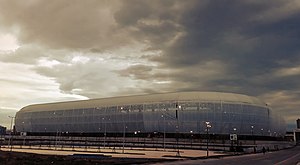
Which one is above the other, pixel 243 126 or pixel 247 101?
pixel 247 101

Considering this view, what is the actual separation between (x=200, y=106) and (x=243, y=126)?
27855 mm

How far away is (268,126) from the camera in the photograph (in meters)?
194

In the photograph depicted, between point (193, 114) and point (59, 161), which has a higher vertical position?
point (193, 114)

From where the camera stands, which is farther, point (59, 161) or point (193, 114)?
point (193, 114)

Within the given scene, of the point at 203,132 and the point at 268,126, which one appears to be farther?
the point at 268,126

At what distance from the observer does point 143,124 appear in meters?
185

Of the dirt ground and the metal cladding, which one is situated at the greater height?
the metal cladding

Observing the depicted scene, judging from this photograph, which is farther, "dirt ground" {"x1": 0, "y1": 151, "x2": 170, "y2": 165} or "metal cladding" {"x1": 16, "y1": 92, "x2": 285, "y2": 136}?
"metal cladding" {"x1": 16, "y1": 92, "x2": 285, "y2": 136}

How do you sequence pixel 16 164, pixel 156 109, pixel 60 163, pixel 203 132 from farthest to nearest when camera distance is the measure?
pixel 156 109 → pixel 203 132 → pixel 60 163 → pixel 16 164

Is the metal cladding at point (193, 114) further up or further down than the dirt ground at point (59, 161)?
further up

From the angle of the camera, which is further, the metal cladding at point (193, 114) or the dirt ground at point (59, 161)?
the metal cladding at point (193, 114)

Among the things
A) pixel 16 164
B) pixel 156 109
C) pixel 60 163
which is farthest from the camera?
pixel 156 109

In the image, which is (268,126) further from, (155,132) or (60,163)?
(60,163)

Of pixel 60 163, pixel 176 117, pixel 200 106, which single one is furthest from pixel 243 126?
pixel 60 163
